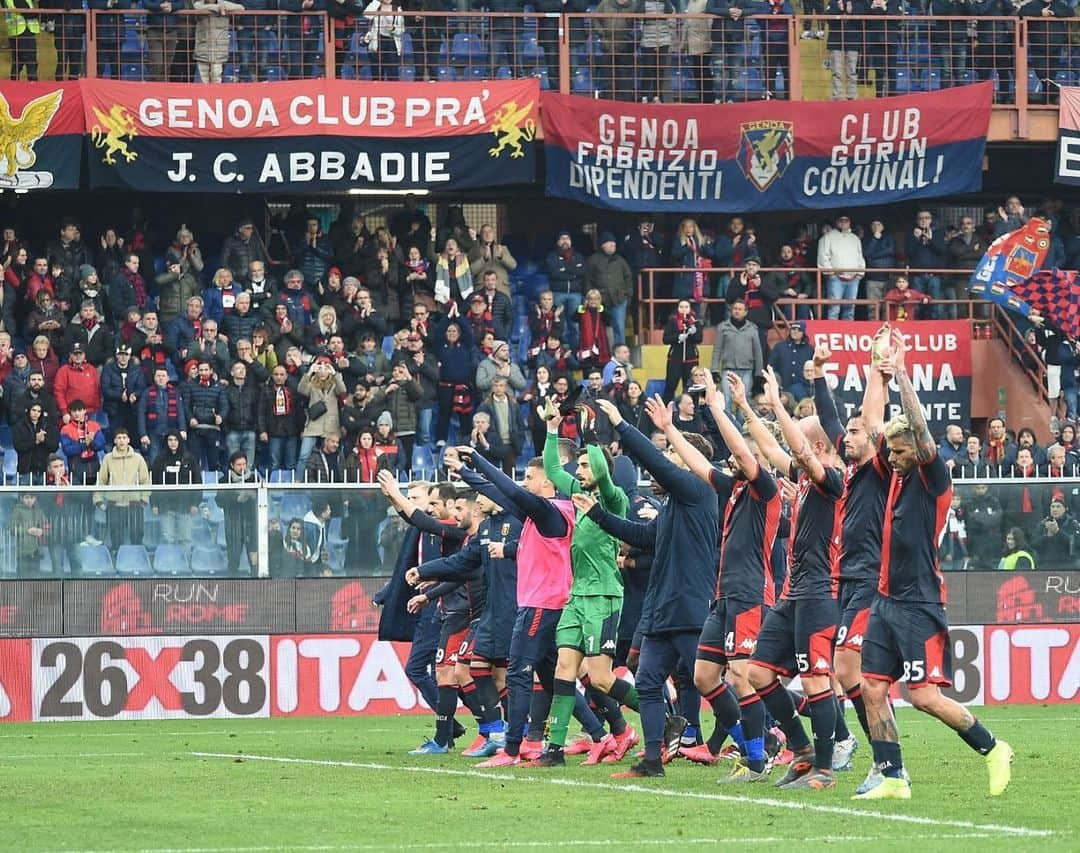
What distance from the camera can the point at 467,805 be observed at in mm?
11055

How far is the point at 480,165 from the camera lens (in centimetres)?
2783

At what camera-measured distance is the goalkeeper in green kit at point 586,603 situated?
1320cm

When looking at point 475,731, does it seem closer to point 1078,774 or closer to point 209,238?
point 1078,774

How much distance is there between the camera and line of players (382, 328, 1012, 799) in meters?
10.7

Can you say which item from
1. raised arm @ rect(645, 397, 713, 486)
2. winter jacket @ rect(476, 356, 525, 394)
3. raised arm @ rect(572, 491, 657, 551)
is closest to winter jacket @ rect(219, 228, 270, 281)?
winter jacket @ rect(476, 356, 525, 394)

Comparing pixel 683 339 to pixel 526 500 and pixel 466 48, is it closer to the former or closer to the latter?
pixel 466 48

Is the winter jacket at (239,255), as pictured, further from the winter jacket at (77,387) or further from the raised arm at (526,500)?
the raised arm at (526,500)

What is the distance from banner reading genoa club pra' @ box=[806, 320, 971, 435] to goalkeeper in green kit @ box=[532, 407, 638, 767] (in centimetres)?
1491

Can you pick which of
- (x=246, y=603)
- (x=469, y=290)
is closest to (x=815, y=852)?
(x=246, y=603)

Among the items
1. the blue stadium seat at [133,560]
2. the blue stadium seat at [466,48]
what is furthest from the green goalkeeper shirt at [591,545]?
the blue stadium seat at [466,48]

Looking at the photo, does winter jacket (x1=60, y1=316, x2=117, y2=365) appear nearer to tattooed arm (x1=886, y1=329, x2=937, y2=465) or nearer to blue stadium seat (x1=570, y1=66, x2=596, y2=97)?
blue stadium seat (x1=570, y1=66, x2=596, y2=97)

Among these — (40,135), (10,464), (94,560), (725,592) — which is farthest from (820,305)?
(725,592)

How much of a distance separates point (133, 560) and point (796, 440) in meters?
11.3

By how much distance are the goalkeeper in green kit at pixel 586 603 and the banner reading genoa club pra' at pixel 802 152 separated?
15790mm
